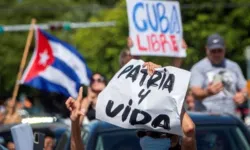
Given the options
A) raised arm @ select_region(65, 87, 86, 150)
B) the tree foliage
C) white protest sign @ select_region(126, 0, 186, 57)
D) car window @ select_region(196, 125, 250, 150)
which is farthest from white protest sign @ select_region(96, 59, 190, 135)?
the tree foliage

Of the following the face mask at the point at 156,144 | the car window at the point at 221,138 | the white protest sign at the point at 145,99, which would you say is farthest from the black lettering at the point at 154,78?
the car window at the point at 221,138

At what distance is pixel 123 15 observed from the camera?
140 ft

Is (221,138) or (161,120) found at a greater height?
(161,120)

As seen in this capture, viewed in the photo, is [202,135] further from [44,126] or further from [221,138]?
[44,126]

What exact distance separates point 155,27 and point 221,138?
4233 mm

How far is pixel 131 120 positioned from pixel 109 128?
2.28 m

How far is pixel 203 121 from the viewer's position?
971cm

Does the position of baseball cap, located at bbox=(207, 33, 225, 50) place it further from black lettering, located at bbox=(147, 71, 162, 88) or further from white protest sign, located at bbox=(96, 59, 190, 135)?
black lettering, located at bbox=(147, 71, 162, 88)

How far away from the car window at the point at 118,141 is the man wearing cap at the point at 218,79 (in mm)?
3080

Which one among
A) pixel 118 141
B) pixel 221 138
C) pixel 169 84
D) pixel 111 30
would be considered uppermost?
pixel 169 84

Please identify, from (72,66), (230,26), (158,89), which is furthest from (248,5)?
(158,89)

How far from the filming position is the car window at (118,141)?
918 centimetres

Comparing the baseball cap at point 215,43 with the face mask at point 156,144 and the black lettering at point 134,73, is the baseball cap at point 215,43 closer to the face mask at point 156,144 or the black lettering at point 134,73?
the black lettering at point 134,73

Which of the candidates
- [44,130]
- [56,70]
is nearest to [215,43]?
[44,130]
